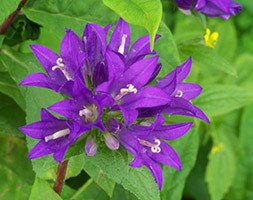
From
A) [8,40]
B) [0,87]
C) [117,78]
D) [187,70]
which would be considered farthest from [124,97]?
[8,40]

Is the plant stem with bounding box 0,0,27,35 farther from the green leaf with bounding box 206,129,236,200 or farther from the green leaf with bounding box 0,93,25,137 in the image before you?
the green leaf with bounding box 206,129,236,200

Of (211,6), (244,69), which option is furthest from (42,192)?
(244,69)

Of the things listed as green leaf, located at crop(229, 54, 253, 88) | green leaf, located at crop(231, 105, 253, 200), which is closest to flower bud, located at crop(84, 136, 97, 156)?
green leaf, located at crop(231, 105, 253, 200)

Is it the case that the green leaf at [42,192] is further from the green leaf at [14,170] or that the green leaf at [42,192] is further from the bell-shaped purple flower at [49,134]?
the green leaf at [14,170]

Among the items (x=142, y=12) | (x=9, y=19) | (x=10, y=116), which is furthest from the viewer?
(x=10, y=116)

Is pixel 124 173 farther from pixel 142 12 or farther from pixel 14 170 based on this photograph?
pixel 14 170

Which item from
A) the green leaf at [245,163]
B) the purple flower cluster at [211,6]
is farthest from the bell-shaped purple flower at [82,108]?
the green leaf at [245,163]

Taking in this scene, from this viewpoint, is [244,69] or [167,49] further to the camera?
[244,69]
